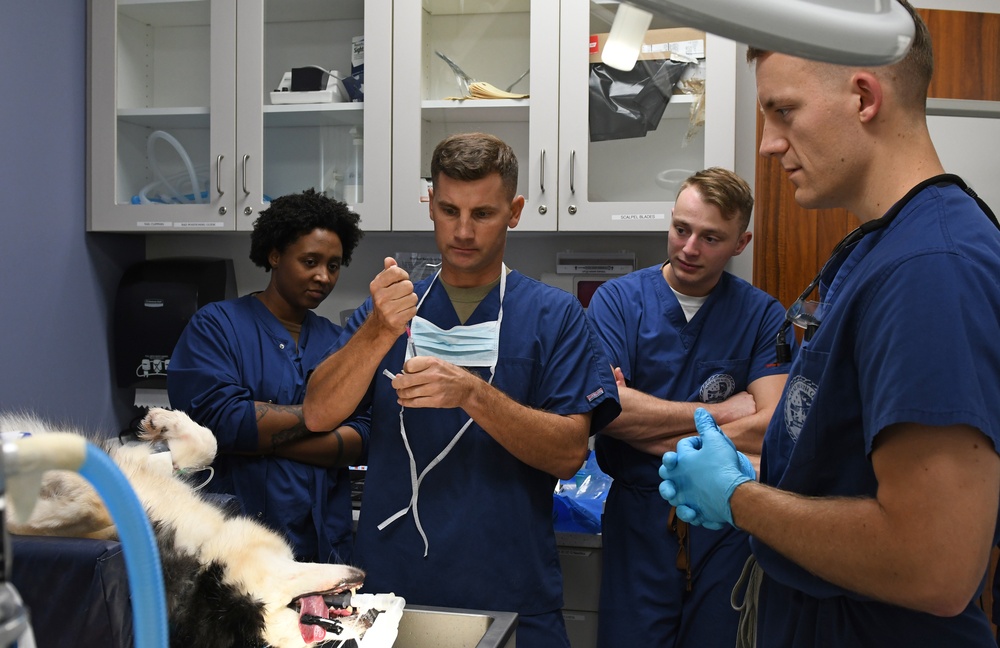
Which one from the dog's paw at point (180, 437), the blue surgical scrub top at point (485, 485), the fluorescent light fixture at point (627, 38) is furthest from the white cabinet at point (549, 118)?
the fluorescent light fixture at point (627, 38)

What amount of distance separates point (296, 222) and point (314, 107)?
0.61 m

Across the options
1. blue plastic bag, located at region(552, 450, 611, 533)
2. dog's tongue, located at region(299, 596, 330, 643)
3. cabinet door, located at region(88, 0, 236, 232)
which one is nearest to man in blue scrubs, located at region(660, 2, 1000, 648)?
dog's tongue, located at region(299, 596, 330, 643)

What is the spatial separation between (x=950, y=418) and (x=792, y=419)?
296mm

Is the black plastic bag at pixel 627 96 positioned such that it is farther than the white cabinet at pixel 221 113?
No

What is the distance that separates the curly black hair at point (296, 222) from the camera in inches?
87.4

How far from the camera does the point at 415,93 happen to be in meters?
2.55

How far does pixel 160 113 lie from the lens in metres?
2.74

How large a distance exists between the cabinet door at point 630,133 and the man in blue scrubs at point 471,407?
0.82 meters

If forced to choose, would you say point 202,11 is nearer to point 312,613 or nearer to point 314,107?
point 314,107

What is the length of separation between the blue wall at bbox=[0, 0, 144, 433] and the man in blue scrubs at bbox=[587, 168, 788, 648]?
5.55 feet

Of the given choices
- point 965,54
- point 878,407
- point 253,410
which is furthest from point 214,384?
point 965,54

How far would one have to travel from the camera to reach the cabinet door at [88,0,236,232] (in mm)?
2654

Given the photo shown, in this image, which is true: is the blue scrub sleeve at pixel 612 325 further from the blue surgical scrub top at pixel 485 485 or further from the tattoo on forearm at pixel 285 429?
the tattoo on forearm at pixel 285 429

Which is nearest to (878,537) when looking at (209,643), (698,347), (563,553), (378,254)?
(209,643)
